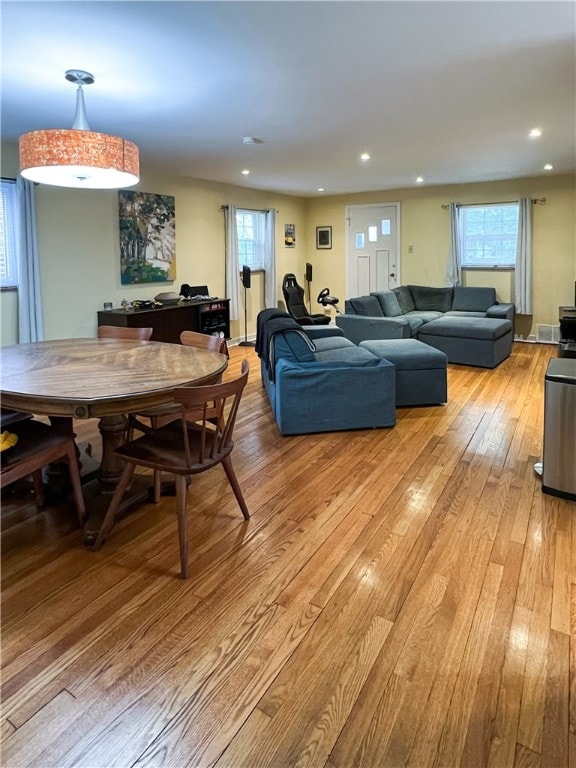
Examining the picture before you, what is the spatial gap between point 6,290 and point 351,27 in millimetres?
3813

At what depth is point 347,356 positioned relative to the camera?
4262 mm

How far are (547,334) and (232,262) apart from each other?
4.89 meters

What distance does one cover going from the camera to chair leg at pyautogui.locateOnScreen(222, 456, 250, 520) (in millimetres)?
2385

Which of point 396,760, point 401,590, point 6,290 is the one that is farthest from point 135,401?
point 6,290

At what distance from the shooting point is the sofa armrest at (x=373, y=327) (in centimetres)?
618

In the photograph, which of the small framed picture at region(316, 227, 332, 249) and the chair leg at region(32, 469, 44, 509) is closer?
the chair leg at region(32, 469, 44, 509)

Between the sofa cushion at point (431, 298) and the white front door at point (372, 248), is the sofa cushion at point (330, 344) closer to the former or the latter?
the sofa cushion at point (431, 298)

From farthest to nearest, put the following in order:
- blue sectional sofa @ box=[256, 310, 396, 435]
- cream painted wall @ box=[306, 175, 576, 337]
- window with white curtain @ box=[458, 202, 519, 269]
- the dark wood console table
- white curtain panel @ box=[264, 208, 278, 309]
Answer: white curtain panel @ box=[264, 208, 278, 309] < window with white curtain @ box=[458, 202, 519, 269] < cream painted wall @ box=[306, 175, 576, 337] < the dark wood console table < blue sectional sofa @ box=[256, 310, 396, 435]

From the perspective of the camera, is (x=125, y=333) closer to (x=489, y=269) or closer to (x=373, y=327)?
(x=373, y=327)

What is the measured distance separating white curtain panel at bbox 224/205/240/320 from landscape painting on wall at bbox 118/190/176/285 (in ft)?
3.60

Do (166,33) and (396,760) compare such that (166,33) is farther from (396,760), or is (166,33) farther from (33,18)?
(396,760)

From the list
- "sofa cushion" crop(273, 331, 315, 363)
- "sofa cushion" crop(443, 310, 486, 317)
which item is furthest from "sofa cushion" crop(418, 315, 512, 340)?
"sofa cushion" crop(273, 331, 315, 363)

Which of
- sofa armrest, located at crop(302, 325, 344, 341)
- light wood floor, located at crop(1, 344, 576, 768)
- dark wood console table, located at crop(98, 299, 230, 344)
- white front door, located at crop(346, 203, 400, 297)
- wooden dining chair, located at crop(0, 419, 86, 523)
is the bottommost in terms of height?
light wood floor, located at crop(1, 344, 576, 768)

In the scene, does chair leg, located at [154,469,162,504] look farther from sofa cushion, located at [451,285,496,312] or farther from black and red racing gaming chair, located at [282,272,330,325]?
sofa cushion, located at [451,285,496,312]
